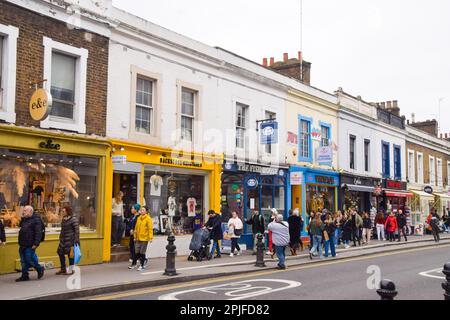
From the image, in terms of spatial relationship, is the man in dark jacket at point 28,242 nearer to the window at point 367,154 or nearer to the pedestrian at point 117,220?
the pedestrian at point 117,220

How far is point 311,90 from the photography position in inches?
1009

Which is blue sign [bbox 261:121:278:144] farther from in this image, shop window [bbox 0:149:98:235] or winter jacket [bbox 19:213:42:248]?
winter jacket [bbox 19:213:42:248]

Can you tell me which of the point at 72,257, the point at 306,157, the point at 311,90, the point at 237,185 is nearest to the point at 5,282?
the point at 72,257

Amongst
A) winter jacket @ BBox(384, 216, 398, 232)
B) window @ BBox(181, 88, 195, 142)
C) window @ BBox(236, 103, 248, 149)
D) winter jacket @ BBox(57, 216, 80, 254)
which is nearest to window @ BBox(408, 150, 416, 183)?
winter jacket @ BBox(384, 216, 398, 232)

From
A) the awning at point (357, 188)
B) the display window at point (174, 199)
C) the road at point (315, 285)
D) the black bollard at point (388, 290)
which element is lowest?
the road at point (315, 285)

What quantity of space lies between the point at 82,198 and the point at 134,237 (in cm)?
237

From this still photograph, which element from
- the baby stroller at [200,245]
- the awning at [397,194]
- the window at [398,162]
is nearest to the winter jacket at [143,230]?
the baby stroller at [200,245]

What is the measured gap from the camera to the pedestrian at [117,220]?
15.3m

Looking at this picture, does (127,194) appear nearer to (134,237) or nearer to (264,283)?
(134,237)

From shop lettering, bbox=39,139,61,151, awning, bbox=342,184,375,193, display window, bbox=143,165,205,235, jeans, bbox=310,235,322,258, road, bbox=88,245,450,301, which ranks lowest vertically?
road, bbox=88,245,450,301

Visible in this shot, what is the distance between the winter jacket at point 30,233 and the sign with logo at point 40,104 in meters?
2.70

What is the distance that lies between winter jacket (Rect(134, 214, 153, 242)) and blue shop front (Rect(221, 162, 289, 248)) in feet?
22.1

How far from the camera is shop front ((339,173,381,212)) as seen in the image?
90.2ft

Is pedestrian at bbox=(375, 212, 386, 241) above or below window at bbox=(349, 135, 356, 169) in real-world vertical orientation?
below
